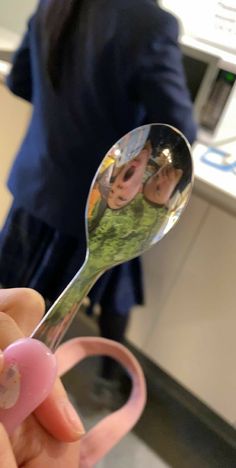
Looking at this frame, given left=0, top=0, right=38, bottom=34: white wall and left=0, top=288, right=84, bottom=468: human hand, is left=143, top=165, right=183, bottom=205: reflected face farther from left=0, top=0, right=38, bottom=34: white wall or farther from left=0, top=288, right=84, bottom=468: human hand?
left=0, top=0, right=38, bottom=34: white wall

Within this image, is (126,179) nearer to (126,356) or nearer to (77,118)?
(126,356)

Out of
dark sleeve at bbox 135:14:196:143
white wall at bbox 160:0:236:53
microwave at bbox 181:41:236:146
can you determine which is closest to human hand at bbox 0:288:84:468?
dark sleeve at bbox 135:14:196:143

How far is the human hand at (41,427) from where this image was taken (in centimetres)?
24

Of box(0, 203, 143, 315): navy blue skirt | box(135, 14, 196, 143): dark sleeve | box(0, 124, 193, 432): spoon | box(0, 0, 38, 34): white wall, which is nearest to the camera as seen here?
box(0, 124, 193, 432): spoon

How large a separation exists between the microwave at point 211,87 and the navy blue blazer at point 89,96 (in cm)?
20

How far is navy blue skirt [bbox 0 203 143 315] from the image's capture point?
884mm

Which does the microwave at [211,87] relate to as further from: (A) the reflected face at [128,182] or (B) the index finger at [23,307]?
(B) the index finger at [23,307]

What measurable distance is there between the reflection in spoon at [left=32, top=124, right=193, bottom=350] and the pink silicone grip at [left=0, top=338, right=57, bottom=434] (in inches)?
3.0

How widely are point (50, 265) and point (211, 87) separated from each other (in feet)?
1.54

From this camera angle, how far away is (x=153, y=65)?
64cm

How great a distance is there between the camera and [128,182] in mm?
331

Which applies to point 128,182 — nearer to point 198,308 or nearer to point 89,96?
point 89,96

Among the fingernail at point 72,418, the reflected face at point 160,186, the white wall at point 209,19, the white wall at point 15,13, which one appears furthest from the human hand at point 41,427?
the white wall at point 15,13

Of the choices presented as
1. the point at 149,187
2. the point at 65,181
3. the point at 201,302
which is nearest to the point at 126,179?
the point at 149,187
